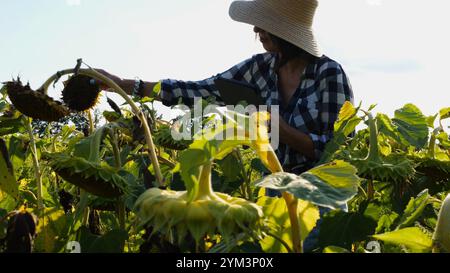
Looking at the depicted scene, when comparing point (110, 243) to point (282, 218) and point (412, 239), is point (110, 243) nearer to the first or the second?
point (282, 218)

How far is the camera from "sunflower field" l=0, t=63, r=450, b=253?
2.31 ft

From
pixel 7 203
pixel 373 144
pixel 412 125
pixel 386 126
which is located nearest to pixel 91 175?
pixel 7 203

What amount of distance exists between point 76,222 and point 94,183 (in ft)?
0.79

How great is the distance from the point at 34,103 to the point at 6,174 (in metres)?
0.14

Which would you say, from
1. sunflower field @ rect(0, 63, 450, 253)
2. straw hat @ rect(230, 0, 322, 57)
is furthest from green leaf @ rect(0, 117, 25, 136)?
straw hat @ rect(230, 0, 322, 57)

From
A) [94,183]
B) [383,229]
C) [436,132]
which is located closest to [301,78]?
[436,132]

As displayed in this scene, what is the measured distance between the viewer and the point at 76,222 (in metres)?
1.25

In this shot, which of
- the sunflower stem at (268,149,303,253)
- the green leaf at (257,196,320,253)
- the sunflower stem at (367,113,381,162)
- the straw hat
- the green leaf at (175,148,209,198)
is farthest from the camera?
the straw hat

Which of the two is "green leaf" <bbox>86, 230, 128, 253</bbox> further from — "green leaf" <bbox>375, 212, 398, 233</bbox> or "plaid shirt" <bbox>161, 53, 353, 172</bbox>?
"plaid shirt" <bbox>161, 53, 353, 172</bbox>

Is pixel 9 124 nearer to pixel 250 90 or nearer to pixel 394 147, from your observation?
pixel 250 90

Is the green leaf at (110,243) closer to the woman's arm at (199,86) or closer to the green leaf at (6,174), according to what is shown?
the green leaf at (6,174)

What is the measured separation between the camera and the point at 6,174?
41.7 inches

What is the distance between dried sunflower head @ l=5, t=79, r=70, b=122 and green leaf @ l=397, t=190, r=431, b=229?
0.64 metres
